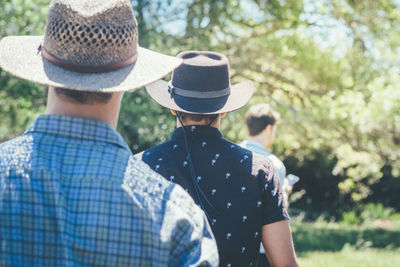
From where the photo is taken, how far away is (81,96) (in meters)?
1.39

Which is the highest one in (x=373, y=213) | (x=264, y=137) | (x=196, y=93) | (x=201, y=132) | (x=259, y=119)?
(x=196, y=93)

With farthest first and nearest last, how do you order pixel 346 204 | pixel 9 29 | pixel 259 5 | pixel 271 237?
pixel 346 204
pixel 259 5
pixel 9 29
pixel 271 237

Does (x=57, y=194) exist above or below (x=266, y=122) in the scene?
above

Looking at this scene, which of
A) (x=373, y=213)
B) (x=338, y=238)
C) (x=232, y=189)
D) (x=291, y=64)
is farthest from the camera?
(x=373, y=213)

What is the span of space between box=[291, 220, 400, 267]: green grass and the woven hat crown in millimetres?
6817

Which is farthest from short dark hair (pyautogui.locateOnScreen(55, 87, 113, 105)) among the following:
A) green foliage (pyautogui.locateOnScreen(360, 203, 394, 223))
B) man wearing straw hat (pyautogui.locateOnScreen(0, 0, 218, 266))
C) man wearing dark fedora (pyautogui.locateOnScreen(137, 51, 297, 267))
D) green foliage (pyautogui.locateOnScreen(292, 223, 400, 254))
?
green foliage (pyautogui.locateOnScreen(360, 203, 394, 223))

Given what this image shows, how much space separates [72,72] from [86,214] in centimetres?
40

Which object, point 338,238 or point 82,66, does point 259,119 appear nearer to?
point 82,66

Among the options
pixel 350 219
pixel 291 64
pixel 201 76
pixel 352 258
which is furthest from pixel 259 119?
pixel 350 219

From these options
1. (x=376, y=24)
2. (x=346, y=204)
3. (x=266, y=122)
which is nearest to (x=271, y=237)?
(x=266, y=122)

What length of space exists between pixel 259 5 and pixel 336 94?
88.0 inches

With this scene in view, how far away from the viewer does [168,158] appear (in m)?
2.28

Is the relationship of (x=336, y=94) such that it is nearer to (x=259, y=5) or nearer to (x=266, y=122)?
(x=259, y=5)

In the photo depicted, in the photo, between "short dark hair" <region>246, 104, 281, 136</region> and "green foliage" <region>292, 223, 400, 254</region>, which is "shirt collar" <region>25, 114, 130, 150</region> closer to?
"short dark hair" <region>246, 104, 281, 136</region>
